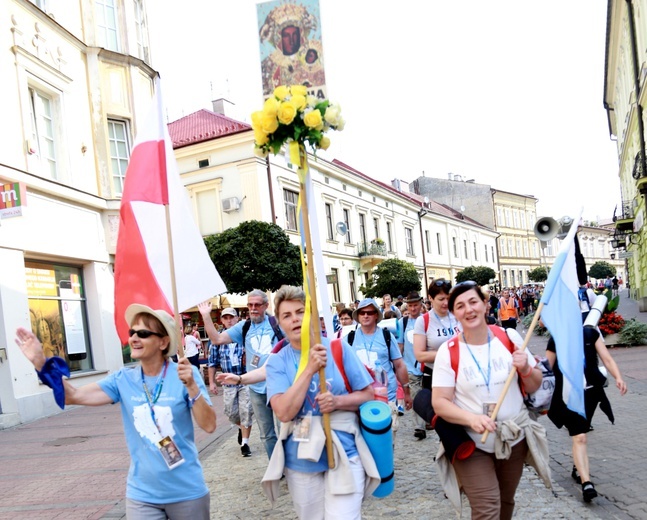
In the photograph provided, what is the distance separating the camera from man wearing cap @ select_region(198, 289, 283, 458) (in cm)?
639

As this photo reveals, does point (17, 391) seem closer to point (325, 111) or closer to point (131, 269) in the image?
point (131, 269)

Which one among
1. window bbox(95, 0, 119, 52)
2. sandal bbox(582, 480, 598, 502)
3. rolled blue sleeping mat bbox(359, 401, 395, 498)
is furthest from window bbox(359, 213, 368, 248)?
rolled blue sleeping mat bbox(359, 401, 395, 498)

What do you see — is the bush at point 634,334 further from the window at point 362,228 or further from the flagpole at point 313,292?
the window at point 362,228

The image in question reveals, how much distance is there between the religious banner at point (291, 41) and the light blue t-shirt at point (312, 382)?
3041 mm

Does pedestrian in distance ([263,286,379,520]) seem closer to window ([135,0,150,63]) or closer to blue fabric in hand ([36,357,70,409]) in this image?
blue fabric in hand ([36,357,70,409])

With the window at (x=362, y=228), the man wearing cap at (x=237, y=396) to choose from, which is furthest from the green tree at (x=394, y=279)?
the man wearing cap at (x=237, y=396)

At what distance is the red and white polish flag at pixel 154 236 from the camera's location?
398 cm

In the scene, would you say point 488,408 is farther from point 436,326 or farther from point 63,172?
point 63,172

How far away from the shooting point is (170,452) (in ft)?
10.2

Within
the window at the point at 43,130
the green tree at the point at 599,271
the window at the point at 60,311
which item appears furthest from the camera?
the green tree at the point at 599,271

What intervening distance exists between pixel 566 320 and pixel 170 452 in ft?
7.95

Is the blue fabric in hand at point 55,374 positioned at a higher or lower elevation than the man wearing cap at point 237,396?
higher

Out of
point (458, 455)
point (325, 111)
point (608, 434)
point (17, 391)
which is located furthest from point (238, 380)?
point (17, 391)

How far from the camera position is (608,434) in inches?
276
